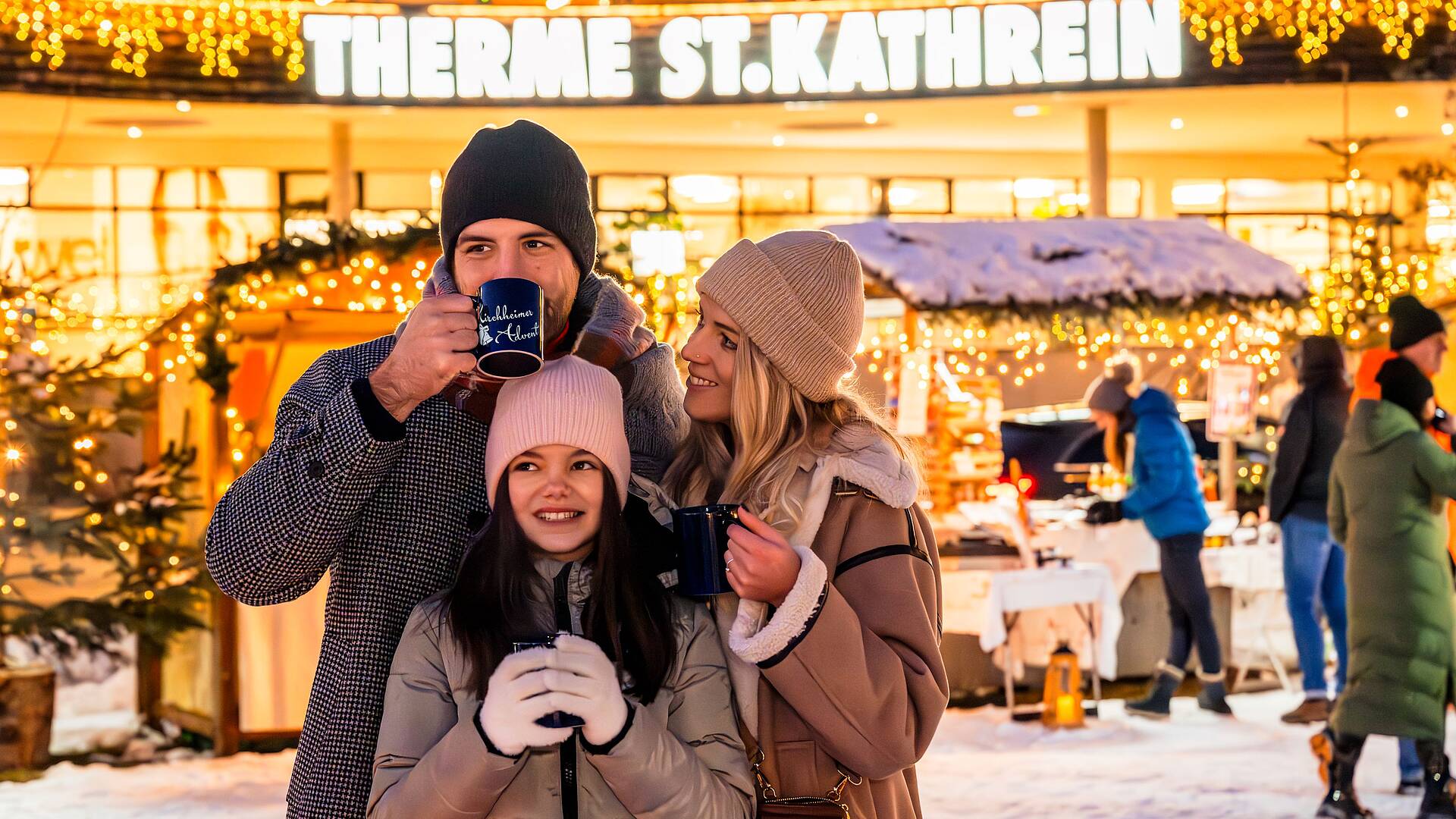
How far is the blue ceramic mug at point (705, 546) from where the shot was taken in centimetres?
193

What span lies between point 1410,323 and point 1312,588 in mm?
2028

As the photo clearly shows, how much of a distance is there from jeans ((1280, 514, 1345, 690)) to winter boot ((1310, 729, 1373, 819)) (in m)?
1.91

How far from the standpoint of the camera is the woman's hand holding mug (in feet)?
6.27

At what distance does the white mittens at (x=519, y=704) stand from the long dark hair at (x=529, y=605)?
0.36 feet

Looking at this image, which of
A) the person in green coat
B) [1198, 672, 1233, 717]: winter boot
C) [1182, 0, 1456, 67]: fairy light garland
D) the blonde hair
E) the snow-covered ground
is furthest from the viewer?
[1182, 0, 1456, 67]: fairy light garland

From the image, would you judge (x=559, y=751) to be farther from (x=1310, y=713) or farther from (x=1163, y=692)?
(x=1310, y=713)

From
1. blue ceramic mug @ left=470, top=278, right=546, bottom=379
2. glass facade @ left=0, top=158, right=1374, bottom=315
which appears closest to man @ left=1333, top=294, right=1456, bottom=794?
blue ceramic mug @ left=470, top=278, right=546, bottom=379

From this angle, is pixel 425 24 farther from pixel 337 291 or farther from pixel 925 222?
pixel 337 291

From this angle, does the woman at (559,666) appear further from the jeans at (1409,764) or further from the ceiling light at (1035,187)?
the ceiling light at (1035,187)

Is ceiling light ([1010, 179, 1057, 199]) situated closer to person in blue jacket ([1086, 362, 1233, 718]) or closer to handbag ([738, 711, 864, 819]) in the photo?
person in blue jacket ([1086, 362, 1233, 718])

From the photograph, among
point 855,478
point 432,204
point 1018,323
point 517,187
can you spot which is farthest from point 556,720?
point 432,204

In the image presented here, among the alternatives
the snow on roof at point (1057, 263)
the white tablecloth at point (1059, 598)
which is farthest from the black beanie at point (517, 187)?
the snow on roof at point (1057, 263)

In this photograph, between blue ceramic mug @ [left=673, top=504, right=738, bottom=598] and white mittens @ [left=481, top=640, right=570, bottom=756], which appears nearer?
white mittens @ [left=481, top=640, right=570, bottom=756]

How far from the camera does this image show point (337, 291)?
6.86 m
